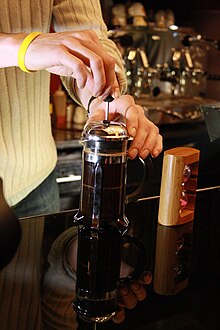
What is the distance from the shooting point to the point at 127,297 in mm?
837

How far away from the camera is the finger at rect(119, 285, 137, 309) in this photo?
31.9 inches

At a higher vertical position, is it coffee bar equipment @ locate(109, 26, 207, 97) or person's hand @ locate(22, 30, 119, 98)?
person's hand @ locate(22, 30, 119, 98)

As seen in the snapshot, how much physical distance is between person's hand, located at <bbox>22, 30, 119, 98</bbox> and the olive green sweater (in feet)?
1.01

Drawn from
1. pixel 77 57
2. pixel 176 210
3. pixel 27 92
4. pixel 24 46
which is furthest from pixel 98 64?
pixel 27 92

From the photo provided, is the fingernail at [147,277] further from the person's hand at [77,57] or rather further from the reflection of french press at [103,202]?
the person's hand at [77,57]

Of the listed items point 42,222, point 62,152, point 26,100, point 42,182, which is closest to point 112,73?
point 42,222

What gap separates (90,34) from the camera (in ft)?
3.34

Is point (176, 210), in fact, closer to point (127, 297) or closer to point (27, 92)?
point (127, 297)

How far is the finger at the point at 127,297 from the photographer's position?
81 centimetres

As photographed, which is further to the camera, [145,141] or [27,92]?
[27,92]

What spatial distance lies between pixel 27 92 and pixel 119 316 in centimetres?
75

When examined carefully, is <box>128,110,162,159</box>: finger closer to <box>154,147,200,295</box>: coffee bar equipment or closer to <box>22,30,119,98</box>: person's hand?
<box>154,147,200,295</box>: coffee bar equipment

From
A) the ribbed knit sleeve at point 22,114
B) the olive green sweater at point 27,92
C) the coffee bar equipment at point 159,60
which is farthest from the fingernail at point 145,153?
the coffee bar equipment at point 159,60

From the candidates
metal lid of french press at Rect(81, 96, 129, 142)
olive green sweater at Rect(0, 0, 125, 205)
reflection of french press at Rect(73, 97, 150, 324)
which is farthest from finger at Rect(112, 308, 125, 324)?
olive green sweater at Rect(0, 0, 125, 205)
